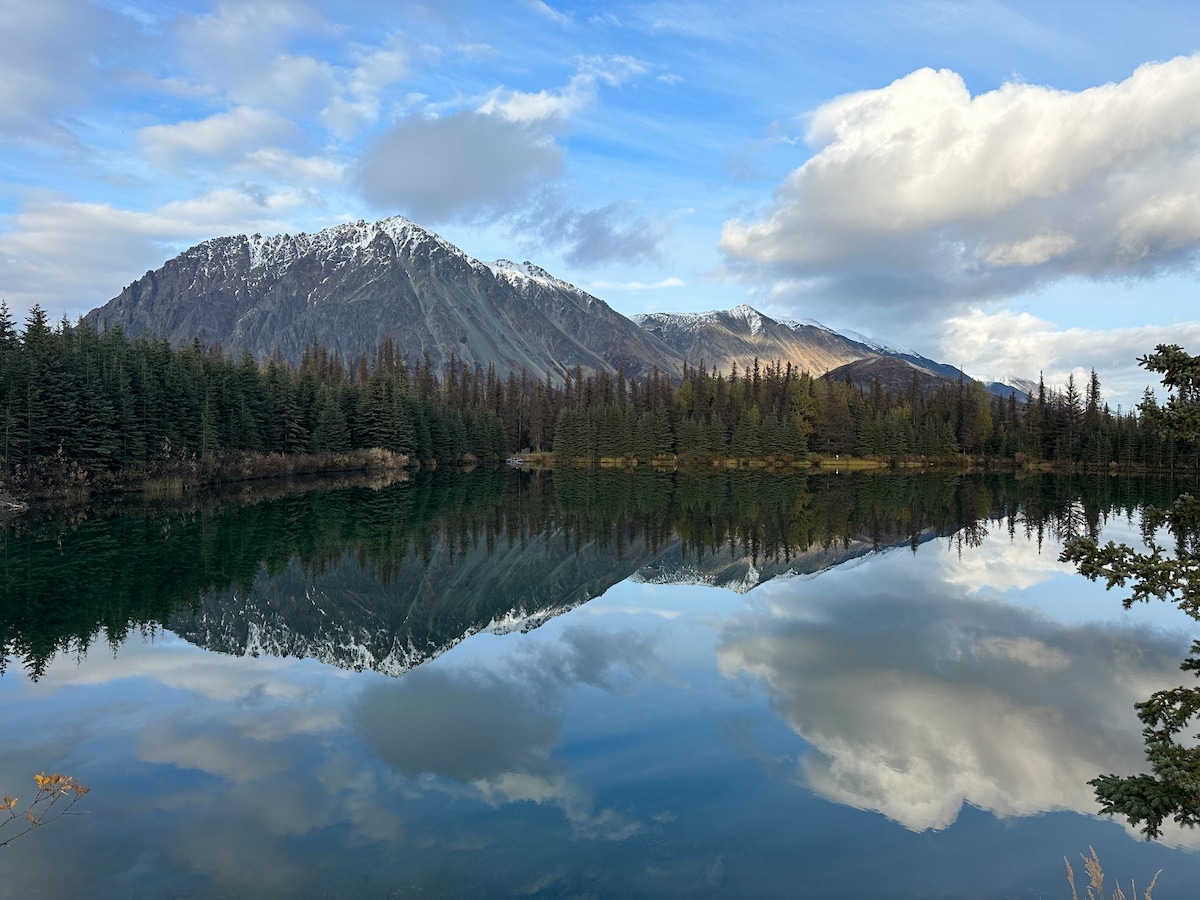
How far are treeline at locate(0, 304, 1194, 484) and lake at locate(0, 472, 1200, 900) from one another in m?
27.4

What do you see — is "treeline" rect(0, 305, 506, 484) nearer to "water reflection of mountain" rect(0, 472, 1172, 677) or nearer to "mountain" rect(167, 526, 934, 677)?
"water reflection of mountain" rect(0, 472, 1172, 677)

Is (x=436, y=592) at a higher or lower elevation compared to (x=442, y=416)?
lower

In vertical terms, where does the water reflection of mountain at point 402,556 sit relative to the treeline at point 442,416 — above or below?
below

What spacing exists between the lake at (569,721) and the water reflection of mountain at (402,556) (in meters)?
0.24

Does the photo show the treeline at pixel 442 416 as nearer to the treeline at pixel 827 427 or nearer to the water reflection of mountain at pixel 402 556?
the treeline at pixel 827 427

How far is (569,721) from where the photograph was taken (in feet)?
49.0

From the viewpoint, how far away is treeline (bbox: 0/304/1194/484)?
58.4m

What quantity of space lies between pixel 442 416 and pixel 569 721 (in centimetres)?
11634

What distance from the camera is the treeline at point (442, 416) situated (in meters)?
58.4

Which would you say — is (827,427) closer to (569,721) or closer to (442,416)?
(442,416)

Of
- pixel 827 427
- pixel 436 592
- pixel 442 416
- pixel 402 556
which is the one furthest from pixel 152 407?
pixel 827 427

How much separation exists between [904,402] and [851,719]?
15770cm

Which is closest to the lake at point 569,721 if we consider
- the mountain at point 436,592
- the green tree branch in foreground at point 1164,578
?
the mountain at point 436,592

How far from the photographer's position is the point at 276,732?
47.1 ft
